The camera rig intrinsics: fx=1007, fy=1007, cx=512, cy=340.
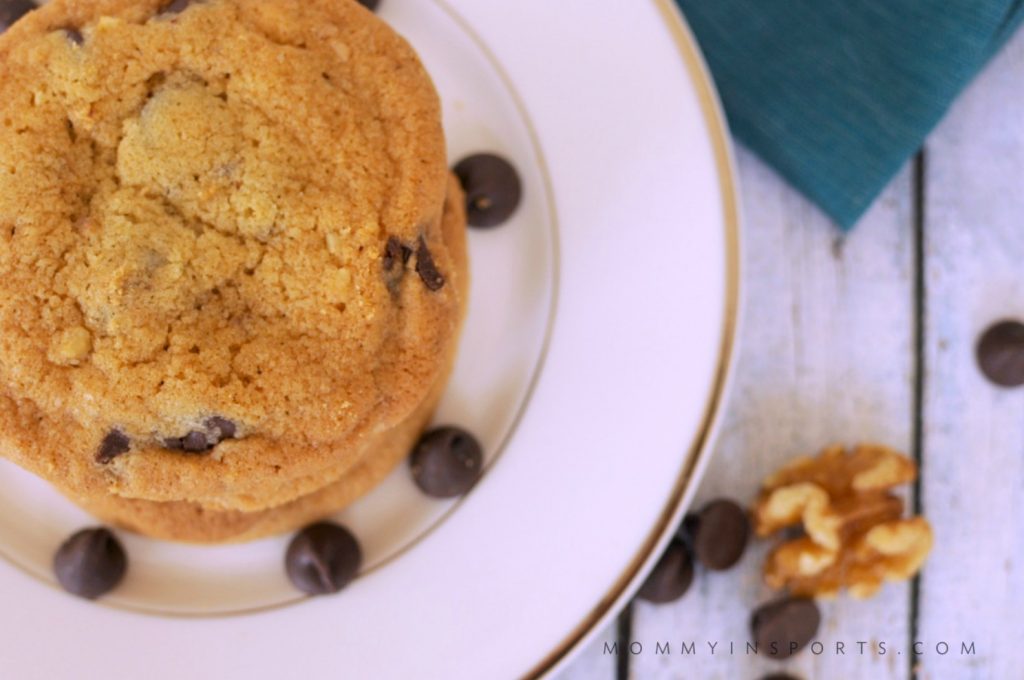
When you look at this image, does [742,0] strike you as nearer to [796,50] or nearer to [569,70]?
[796,50]

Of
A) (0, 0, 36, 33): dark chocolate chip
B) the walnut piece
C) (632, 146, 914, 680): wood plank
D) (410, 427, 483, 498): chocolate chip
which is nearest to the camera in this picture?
(0, 0, 36, 33): dark chocolate chip

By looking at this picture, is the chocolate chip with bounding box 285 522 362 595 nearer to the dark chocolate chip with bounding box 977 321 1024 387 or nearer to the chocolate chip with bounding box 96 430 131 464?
the chocolate chip with bounding box 96 430 131 464

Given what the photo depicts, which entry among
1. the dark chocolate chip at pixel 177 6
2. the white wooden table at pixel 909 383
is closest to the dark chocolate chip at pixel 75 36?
the dark chocolate chip at pixel 177 6

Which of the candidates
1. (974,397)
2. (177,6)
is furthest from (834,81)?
(177,6)

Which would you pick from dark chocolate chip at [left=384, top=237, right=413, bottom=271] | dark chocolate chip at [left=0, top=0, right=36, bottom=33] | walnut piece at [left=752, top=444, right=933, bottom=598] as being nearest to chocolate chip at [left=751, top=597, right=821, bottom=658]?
walnut piece at [left=752, top=444, right=933, bottom=598]

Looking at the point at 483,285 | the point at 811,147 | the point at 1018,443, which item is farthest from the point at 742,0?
the point at 1018,443

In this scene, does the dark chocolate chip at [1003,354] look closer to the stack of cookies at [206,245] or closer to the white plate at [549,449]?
the white plate at [549,449]
